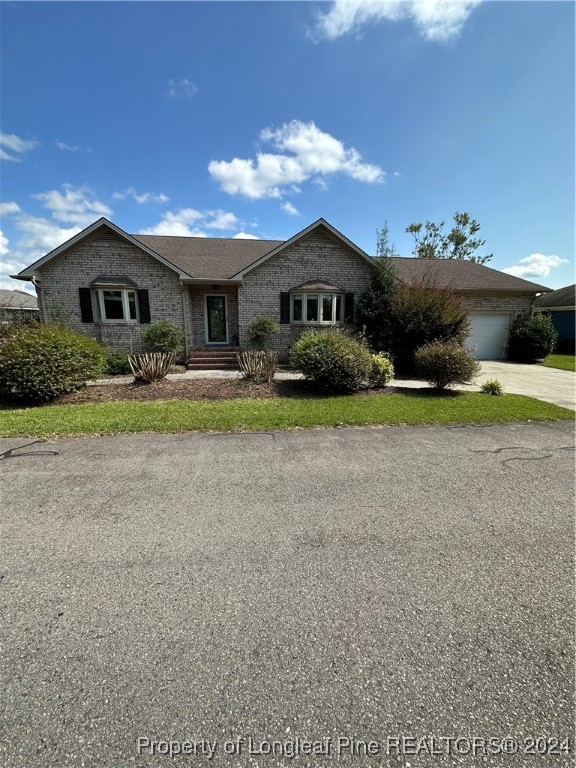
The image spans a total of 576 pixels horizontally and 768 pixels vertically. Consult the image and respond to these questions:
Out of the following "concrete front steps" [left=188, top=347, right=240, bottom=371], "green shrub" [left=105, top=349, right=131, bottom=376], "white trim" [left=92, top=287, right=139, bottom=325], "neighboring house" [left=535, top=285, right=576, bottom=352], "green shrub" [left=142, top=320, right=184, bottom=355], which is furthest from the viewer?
"neighboring house" [left=535, top=285, right=576, bottom=352]

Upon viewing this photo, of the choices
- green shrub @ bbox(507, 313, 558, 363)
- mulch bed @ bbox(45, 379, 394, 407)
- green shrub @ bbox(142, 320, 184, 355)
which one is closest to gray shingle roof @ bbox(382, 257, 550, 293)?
green shrub @ bbox(507, 313, 558, 363)

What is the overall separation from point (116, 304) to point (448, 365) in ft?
40.0

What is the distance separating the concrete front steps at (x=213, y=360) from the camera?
13039 millimetres

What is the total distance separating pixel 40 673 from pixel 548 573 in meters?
3.52

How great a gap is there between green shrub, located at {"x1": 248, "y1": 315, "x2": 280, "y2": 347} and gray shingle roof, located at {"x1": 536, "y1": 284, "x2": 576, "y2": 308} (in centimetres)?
2176

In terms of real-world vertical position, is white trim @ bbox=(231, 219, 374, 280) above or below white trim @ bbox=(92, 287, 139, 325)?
above

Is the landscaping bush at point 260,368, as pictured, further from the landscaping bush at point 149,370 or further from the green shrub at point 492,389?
the green shrub at point 492,389

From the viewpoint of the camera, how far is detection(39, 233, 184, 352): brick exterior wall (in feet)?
41.4

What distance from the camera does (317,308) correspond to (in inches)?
539

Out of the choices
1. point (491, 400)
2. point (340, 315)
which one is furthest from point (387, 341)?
point (491, 400)

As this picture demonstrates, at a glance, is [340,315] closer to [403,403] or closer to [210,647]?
[403,403]

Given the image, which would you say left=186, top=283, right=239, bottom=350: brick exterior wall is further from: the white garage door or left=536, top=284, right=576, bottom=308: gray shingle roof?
left=536, top=284, right=576, bottom=308: gray shingle roof

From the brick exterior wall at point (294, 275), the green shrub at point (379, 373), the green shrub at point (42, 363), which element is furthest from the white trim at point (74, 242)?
the green shrub at point (379, 373)

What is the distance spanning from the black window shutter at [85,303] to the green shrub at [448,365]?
12.3m
